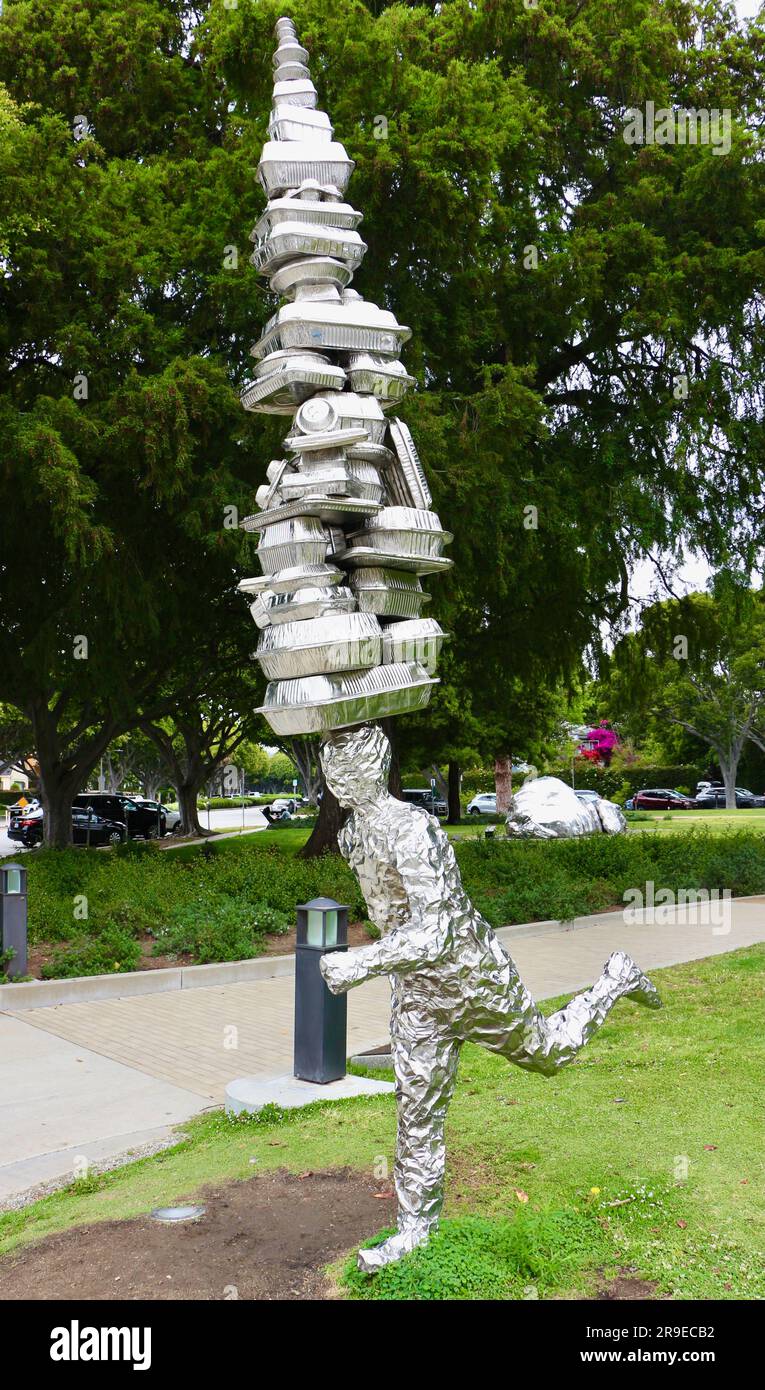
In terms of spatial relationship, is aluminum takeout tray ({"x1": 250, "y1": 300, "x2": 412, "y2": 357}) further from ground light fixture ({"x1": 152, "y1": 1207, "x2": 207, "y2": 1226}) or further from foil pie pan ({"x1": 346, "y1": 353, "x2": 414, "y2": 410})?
ground light fixture ({"x1": 152, "y1": 1207, "x2": 207, "y2": 1226})

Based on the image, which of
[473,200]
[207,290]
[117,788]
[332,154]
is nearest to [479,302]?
[473,200]

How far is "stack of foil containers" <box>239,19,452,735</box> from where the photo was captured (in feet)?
13.6

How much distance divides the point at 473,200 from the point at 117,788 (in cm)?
4849

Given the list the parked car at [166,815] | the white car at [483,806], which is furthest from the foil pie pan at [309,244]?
the white car at [483,806]

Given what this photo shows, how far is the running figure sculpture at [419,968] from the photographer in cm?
411

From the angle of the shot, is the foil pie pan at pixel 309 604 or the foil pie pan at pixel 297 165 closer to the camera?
the foil pie pan at pixel 309 604

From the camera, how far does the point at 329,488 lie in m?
4.27

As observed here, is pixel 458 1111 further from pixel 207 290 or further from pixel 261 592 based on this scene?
pixel 207 290

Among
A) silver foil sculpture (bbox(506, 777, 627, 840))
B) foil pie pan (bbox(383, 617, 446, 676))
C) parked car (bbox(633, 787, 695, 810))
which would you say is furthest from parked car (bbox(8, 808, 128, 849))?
foil pie pan (bbox(383, 617, 446, 676))

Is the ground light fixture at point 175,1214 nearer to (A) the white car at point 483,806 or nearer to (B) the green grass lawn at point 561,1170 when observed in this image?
(B) the green grass lawn at point 561,1170

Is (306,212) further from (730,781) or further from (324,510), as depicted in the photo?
(730,781)

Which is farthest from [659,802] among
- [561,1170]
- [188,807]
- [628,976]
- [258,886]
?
[628,976]

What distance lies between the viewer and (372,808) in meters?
4.26

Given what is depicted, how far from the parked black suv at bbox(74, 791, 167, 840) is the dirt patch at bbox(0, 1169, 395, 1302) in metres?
30.0
